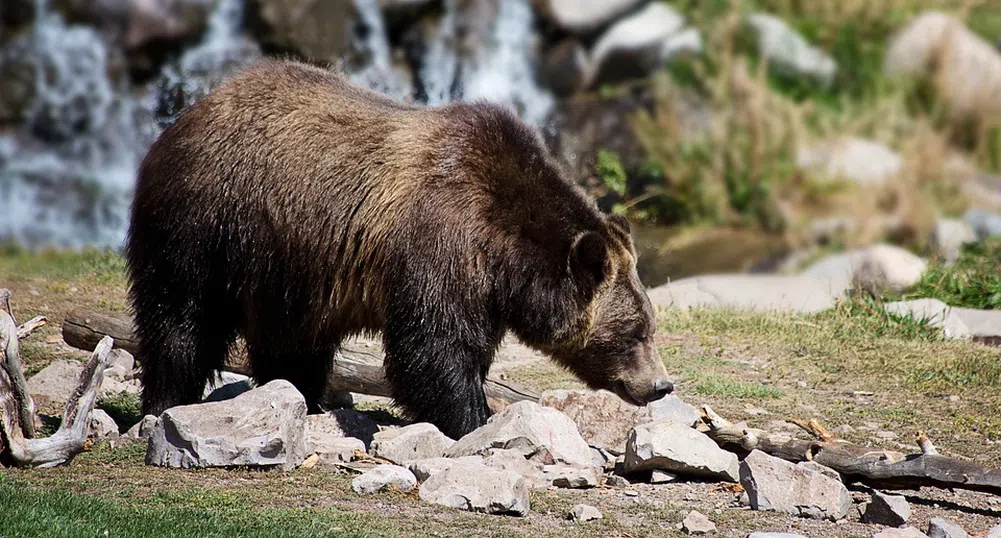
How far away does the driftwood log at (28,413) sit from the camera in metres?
5.98

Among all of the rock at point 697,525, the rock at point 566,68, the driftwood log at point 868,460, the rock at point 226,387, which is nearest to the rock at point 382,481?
the rock at point 697,525

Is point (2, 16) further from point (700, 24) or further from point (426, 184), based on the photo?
point (426, 184)

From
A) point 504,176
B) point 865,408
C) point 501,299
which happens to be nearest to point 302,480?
point 501,299

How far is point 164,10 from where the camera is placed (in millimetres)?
18906

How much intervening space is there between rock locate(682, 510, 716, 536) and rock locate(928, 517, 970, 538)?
103cm

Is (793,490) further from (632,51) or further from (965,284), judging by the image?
(632,51)

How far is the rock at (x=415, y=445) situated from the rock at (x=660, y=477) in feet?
3.66

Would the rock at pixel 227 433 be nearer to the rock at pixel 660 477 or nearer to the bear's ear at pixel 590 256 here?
the bear's ear at pixel 590 256

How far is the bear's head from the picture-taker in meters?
7.06

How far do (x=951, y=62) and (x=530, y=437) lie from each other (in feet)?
53.0

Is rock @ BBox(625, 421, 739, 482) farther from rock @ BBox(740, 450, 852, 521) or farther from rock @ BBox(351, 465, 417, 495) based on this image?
rock @ BBox(351, 465, 417, 495)

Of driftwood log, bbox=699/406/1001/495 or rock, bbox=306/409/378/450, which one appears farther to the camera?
rock, bbox=306/409/378/450

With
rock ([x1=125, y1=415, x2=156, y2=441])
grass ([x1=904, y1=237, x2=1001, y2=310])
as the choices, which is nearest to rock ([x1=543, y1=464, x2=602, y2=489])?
rock ([x1=125, y1=415, x2=156, y2=441])

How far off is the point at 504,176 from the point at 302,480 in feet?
6.69
